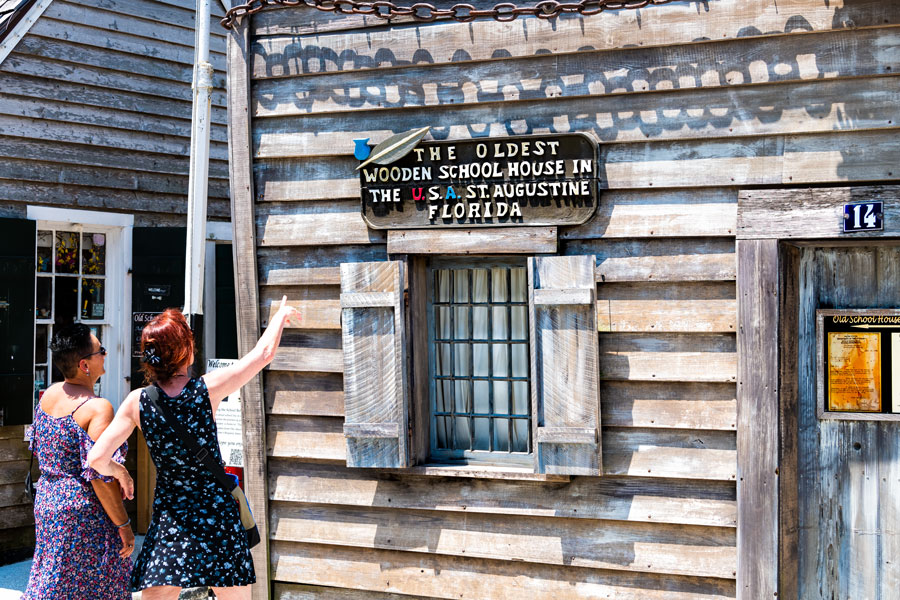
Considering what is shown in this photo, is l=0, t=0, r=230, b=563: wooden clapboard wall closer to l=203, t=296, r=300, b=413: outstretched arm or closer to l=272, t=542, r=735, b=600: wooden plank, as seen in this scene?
l=272, t=542, r=735, b=600: wooden plank

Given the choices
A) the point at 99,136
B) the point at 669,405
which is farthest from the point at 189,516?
the point at 99,136

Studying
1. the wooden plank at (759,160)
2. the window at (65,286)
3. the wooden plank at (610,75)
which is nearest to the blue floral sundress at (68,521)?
the wooden plank at (610,75)

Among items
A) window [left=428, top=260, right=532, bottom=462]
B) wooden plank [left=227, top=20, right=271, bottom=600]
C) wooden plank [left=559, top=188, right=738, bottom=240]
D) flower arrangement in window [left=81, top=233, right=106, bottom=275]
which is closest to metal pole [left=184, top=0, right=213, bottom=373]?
wooden plank [left=227, top=20, right=271, bottom=600]

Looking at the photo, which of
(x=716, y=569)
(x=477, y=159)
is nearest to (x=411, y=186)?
(x=477, y=159)

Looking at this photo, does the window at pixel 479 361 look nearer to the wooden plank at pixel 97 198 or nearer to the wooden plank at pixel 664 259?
the wooden plank at pixel 664 259

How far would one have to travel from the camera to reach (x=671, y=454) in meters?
4.88

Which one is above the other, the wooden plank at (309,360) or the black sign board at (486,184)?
the black sign board at (486,184)

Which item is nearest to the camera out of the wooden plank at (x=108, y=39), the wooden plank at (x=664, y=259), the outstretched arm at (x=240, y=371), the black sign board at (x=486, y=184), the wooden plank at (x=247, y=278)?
the outstretched arm at (x=240, y=371)

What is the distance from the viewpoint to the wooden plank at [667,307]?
4.78m

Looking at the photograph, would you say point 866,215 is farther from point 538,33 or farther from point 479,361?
point 479,361

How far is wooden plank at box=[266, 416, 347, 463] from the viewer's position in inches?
217

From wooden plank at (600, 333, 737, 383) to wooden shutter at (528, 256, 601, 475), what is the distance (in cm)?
11

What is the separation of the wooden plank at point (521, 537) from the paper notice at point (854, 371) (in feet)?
2.78

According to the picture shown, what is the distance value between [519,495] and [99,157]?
505cm
